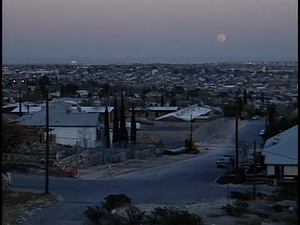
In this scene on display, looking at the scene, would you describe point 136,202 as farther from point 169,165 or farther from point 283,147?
point 169,165

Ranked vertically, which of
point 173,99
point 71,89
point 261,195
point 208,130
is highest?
point 71,89

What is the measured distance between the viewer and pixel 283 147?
17.9m

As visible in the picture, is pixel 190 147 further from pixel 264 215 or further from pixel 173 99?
pixel 173 99

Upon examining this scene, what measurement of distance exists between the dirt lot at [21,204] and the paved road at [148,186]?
34 centimetres

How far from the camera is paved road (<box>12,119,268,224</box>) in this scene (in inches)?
534

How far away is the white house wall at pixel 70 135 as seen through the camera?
87.8ft

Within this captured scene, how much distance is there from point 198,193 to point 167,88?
4390cm

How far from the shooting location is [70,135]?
88.9ft

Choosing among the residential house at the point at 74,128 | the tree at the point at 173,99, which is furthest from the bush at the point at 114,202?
the tree at the point at 173,99

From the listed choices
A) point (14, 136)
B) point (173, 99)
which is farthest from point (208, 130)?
point (173, 99)

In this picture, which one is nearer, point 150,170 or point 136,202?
point 136,202

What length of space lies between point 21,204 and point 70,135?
1488 centimetres

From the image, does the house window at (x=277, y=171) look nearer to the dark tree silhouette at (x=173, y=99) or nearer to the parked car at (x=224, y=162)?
the parked car at (x=224, y=162)

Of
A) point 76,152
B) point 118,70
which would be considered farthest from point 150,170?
→ point 118,70
